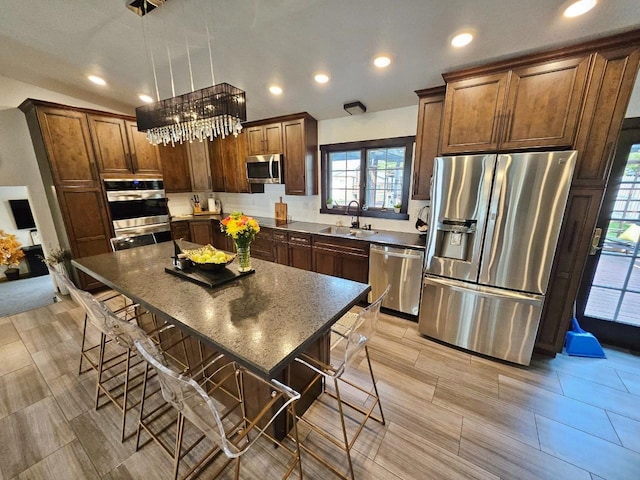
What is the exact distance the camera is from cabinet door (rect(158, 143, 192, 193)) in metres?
4.00

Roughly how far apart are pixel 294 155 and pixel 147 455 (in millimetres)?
3364

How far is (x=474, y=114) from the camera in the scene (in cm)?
209

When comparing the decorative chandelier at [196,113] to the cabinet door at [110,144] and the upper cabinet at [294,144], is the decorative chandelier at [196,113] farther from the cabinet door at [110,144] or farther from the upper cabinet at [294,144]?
the cabinet door at [110,144]

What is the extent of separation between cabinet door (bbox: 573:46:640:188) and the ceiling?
7.5 inches

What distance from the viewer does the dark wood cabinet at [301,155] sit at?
3.46 metres

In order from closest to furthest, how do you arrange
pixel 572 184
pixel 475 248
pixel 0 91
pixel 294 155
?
pixel 572 184 < pixel 475 248 < pixel 0 91 < pixel 294 155

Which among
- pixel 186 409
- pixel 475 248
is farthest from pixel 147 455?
pixel 475 248

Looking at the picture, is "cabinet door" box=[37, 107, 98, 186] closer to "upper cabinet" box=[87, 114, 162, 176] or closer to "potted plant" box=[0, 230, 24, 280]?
"upper cabinet" box=[87, 114, 162, 176]

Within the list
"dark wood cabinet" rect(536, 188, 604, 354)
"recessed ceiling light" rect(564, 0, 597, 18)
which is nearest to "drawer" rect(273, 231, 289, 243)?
"dark wood cabinet" rect(536, 188, 604, 354)

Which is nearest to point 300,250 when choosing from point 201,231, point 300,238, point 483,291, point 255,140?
point 300,238

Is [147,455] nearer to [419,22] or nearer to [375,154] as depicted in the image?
[419,22]

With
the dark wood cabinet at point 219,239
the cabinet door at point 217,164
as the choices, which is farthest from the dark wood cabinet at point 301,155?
the dark wood cabinet at point 219,239

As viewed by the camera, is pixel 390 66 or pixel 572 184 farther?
pixel 390 66

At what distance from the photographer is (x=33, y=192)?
10.4ft
